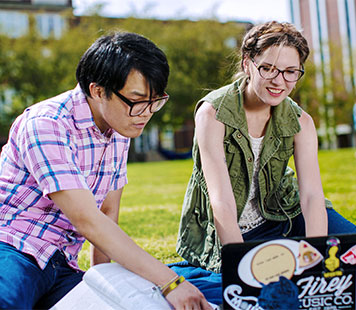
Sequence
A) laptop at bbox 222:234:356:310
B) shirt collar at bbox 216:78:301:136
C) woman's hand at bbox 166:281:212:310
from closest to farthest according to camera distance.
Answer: laptop at bbox 222:234:356:310, woman's hand at bbox 166:281:212:310, shirt collar at bbox 216:78:301:136

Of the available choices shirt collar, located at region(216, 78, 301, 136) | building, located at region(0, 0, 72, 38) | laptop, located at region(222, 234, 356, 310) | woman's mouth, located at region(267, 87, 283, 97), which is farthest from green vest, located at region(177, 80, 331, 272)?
building, located at region(0, 0, 72, 38)

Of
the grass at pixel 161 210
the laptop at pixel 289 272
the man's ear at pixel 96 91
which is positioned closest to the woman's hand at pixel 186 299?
the laptop at pixel 289 272

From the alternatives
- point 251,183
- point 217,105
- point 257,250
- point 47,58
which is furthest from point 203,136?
point 47,58

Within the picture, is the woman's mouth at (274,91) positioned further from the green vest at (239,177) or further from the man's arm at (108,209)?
the man's arm at (108,209)

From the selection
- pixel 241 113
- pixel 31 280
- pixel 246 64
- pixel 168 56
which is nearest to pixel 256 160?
pixel 241 113

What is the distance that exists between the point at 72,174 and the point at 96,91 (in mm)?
349

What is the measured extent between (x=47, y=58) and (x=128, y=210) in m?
20.8

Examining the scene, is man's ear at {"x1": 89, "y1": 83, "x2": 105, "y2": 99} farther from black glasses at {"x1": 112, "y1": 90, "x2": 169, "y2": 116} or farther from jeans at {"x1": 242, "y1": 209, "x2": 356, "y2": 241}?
jeans at {"x1": 242, "y1": 209, "x2": 356, "y2": 241}

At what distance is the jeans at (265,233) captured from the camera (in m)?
2.35

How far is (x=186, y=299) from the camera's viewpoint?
1707 millimetres

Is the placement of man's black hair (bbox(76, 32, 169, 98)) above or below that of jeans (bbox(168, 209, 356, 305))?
above

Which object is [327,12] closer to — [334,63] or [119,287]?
[334,63]

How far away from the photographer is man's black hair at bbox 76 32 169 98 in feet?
5.89

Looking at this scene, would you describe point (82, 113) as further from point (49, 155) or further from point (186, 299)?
point (186, 299)
